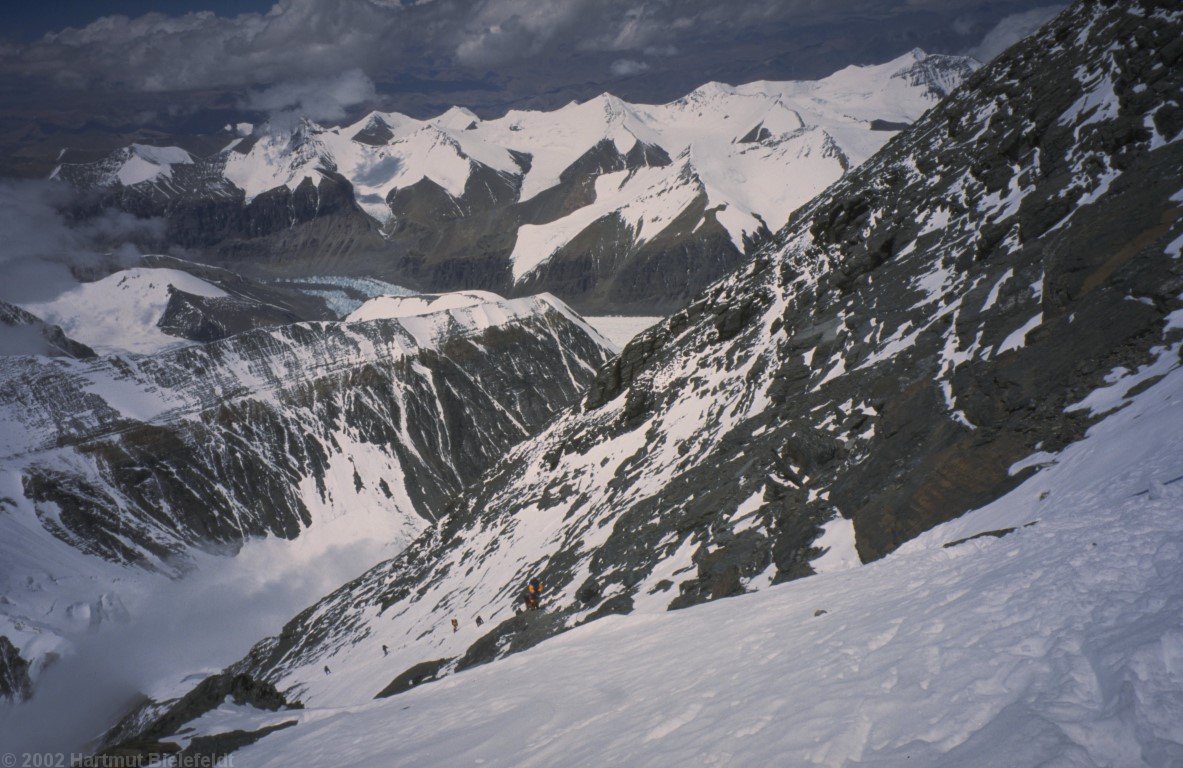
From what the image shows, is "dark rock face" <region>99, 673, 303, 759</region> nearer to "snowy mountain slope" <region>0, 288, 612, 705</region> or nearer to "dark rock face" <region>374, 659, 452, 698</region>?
"dark rock face" <region>374, 659, 452, 698</region>

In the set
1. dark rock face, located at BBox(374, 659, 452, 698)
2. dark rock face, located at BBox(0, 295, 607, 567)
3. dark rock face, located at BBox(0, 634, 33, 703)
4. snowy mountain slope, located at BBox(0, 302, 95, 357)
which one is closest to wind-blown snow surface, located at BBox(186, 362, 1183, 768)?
dark rock face, located at BBox(374, 659, 452, 698)

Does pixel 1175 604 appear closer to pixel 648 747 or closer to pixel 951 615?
pixel 951 615

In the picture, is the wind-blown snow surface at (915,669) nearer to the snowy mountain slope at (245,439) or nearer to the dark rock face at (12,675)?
the dark rock face at (12,675)

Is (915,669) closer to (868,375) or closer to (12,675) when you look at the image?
(868,375)

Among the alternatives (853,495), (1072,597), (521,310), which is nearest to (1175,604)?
(1072,597)

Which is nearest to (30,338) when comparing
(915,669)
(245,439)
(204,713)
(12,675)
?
(245,439)

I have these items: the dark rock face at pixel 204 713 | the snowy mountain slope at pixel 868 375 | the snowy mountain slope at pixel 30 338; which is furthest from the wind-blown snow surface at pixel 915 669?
the snowy mountain slope at pixel 30 338
